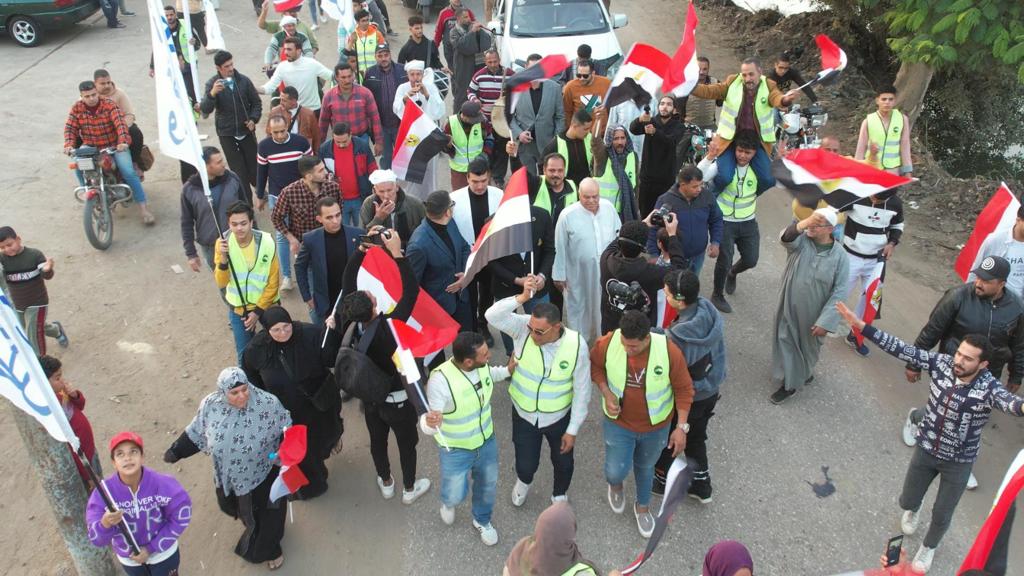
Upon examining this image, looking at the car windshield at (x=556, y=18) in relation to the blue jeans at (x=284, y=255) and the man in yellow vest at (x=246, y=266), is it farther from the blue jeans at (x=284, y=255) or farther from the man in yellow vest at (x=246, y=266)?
the man in yellow vest at (x=246, y=266)

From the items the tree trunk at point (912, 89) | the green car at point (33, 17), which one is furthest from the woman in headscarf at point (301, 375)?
the green car at point (33, 17)

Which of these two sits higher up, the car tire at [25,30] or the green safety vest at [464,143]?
the green safety vest at [464,143]

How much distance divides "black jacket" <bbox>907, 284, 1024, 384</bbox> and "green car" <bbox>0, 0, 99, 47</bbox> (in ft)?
56.3

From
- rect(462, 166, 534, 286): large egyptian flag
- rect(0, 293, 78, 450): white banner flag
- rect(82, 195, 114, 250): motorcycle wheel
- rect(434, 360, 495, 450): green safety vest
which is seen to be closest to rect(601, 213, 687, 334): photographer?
rect(462, 166, 534, 286): large egyptian flag

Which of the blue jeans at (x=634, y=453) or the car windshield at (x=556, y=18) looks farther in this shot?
the car windshield at (x=556, y=18)

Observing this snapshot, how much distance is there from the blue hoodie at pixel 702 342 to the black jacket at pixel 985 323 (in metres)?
1.94

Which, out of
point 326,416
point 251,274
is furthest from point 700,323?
point 251,274

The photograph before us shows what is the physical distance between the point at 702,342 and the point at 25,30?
16.8 meters

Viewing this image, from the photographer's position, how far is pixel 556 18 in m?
12.4

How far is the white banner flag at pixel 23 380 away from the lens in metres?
3.79

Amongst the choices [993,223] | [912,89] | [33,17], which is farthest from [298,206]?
[33,17]

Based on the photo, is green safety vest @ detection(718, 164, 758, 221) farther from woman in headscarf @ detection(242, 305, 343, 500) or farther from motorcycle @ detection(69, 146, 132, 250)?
motorcycle @ detection(69, 146, 132, 250)

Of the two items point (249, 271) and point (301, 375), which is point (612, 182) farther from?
point (301, 375)

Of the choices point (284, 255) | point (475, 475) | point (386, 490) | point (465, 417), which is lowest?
point (386, 490)
